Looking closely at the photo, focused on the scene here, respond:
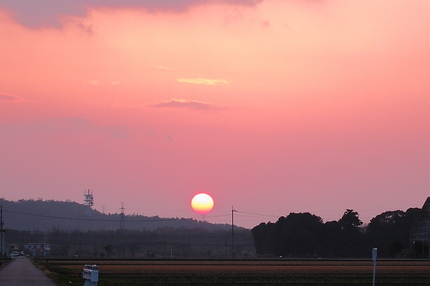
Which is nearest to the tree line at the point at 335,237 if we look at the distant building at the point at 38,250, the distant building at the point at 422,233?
the distant building at the point at 422,233


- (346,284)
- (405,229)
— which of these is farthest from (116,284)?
(405,229)

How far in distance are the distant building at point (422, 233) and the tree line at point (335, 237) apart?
8.99 ft

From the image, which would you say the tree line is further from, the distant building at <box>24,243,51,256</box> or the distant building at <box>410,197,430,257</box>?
the distant building at <box>24,243,51,256</box>

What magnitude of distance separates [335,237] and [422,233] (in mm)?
20260

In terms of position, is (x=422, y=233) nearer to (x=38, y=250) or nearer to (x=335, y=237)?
(x=335, y=237)

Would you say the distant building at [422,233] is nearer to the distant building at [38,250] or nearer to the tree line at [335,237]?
the tree line at [335,237]

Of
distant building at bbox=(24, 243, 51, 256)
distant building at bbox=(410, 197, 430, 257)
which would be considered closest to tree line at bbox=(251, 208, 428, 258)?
distant building at bbox=(410, 197, 430, 257)

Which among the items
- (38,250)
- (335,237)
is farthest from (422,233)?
(38,250)

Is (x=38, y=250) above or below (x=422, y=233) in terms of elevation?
below

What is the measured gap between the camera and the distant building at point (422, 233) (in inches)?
5039

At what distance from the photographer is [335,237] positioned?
150250 mm

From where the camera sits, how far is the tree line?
482 feet

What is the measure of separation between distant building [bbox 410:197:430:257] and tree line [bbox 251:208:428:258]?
274 centimetres

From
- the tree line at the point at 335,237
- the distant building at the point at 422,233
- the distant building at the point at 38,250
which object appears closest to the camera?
the distant building at the point at 422,233
